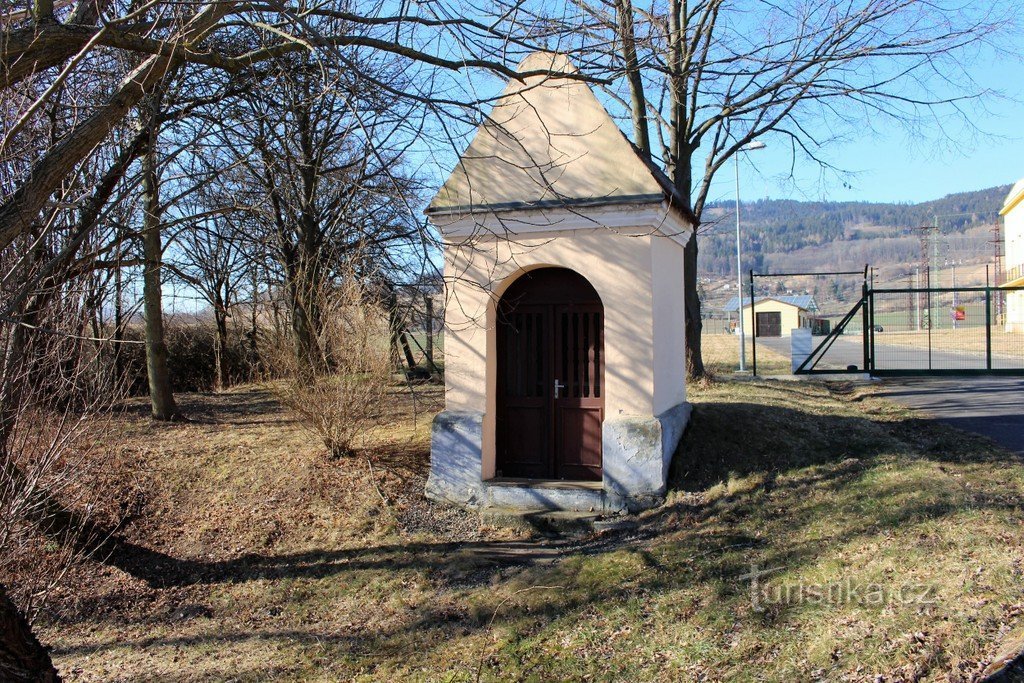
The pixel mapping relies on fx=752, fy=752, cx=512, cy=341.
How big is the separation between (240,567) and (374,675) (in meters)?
3.11

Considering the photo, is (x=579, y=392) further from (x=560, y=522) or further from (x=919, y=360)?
(x=919, y=360)

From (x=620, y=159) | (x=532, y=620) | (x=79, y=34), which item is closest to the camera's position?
(x=79, y=34)

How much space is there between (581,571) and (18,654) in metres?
4.77

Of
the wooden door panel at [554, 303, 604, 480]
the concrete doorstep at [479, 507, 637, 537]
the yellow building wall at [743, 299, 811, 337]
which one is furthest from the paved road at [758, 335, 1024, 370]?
the yellow building wall at [743, 299, 811, 337]

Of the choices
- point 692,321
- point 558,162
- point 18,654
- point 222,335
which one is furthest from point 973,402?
point 222,335

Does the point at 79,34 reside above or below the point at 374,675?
above

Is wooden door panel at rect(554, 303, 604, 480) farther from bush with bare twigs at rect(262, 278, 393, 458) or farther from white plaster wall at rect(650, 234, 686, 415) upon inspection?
bush with bare twigs at rect(262, 278, 393, 458)

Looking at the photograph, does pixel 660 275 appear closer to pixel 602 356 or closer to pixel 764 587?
pixel 602 356

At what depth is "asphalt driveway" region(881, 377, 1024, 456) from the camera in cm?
1127

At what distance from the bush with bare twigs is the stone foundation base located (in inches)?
54.7

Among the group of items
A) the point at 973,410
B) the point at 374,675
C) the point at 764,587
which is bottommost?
the point at 374,675

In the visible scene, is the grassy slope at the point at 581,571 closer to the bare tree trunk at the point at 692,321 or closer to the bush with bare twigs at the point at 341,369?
the bush with bare twigs at the point at 341,369

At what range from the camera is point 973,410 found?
44.0ft

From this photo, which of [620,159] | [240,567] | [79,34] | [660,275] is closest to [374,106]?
[79,34]
